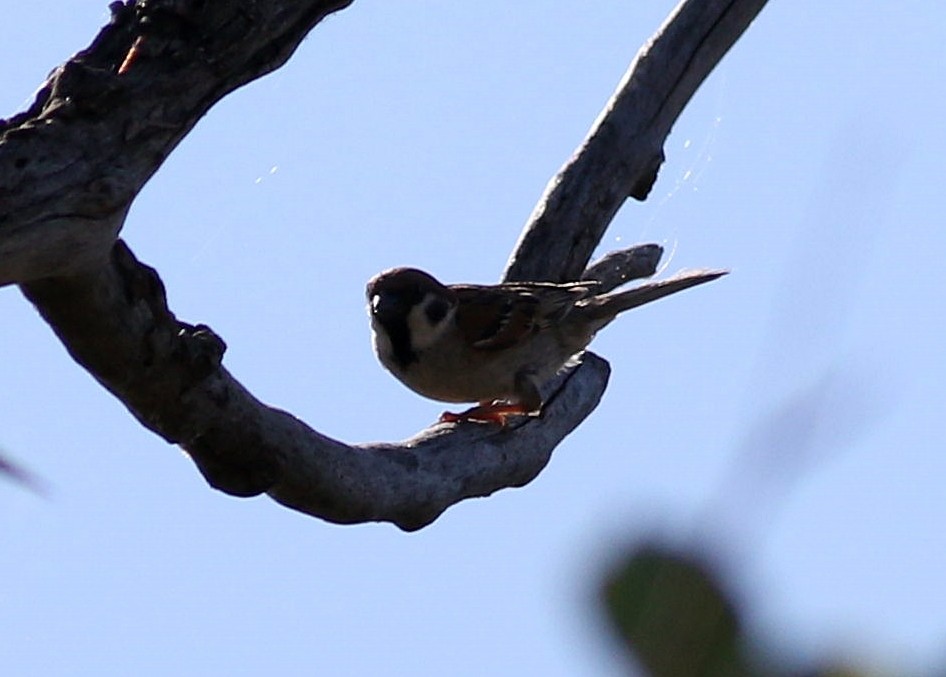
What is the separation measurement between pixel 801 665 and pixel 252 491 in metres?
3.12

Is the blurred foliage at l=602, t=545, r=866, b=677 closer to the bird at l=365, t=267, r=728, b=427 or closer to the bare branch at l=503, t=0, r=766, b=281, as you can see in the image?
Result: the bird at l=365, t=267, r=728, b=427

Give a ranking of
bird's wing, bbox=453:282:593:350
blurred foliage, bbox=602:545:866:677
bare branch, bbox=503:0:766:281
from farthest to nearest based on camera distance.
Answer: bare branch, bbox=503:0:766:281
bird's wing, bbox=453:282:593:350
blurred foliage, bbox=602:545:866:677

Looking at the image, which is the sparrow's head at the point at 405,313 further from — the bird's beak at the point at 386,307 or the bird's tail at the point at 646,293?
the bird's tail at the point at 646,293

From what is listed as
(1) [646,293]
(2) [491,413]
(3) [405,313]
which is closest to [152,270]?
(2) [491,413]

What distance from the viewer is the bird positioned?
6.05 m

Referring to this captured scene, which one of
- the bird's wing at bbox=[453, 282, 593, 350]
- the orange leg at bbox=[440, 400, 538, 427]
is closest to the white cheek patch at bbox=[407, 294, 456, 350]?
the bird's wing at bbox=[453, 282, 593, 350]

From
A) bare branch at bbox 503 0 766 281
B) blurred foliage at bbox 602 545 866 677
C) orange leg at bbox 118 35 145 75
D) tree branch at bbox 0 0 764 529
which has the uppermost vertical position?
bare branch at bbox 503 0 766 281

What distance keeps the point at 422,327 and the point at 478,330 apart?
0.84ft

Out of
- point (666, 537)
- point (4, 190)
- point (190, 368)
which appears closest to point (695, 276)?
point (190, 368)

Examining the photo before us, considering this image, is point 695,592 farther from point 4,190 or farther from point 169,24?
point 169,24

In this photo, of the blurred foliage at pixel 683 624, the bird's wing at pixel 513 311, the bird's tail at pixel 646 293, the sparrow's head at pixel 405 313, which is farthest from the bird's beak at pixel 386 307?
the blurred foliage at pixel 683 624

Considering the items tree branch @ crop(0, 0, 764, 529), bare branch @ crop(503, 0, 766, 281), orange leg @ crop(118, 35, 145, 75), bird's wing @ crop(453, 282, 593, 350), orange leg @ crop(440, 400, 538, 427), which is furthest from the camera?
bare branch @ crop(503, 0, 766, 281)

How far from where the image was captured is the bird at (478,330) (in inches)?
238

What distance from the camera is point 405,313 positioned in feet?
19.8
